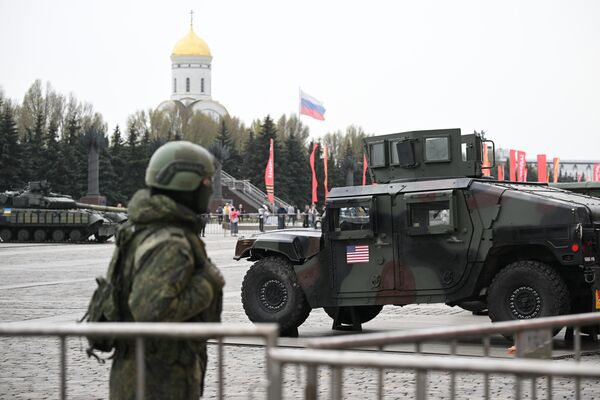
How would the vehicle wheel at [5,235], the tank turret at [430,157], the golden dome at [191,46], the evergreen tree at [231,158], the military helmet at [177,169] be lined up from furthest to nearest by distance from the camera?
the golden dome at [191,46], the evergreen tree at [231,158], the vehicle wheel at [5,235], the tank turret at [430,157], the military helmet at [177,169]

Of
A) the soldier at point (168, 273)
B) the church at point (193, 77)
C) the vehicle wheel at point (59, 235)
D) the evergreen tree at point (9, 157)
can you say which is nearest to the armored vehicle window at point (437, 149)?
the soldier at point (168, 273)

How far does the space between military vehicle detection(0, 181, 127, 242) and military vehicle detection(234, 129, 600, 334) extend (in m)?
32.2

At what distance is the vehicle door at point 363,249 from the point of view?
13852 millimetres

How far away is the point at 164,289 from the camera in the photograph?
501cm

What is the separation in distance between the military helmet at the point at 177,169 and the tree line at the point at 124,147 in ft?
191

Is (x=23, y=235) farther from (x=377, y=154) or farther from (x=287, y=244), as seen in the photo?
(x=287, y=244)

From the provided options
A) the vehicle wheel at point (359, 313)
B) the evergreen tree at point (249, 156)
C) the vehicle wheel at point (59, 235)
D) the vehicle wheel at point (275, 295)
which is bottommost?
the vehicle wheel at point (359, 313)

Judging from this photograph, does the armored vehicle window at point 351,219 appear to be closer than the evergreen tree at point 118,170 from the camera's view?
Yes

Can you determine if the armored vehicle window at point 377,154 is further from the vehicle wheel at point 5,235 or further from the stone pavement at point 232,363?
→ the vehicle wheel at point 5,235

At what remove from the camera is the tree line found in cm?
7150

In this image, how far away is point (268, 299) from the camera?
14.4 m

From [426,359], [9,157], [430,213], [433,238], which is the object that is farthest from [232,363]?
[9,157]

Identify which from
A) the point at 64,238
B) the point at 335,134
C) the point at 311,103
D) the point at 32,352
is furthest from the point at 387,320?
the point at 335,134

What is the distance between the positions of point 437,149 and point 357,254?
2.25 m
